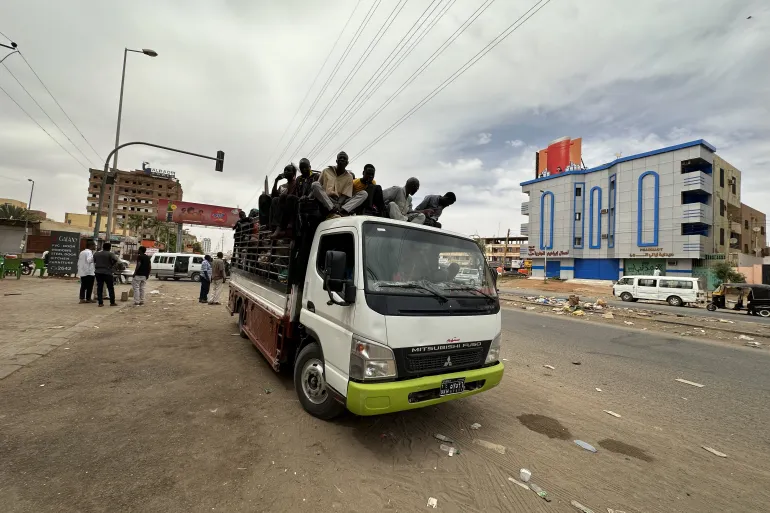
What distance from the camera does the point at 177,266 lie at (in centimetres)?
2262

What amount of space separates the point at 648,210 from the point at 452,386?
145 ft

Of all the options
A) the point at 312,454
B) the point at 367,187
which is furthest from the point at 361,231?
the point at 312,454

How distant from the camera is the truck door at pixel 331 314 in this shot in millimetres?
3020

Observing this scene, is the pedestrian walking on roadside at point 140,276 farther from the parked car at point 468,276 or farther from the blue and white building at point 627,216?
the blue and white building at point 627,216

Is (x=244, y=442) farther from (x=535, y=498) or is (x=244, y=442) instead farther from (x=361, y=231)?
(x=535, y=498)

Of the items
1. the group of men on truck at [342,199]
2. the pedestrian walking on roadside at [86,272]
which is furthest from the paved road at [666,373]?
the pedestrian walking on roadside at [86,272]

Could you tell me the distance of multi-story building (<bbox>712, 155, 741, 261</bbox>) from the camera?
3609 centimetres

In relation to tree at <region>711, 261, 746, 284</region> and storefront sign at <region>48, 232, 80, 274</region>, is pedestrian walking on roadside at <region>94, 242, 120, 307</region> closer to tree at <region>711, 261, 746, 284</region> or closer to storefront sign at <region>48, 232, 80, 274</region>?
storefront sign at <region>48, 232, 80, 274</region>

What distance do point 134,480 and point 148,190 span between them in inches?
4281

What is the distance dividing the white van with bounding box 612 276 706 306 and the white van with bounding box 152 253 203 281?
1097 inches

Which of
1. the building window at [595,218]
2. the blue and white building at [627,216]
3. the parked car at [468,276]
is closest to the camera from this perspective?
the parked car at [468,276]

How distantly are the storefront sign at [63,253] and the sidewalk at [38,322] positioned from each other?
16.7 feet

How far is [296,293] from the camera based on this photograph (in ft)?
13.5

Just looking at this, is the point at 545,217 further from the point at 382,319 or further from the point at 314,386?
the point at 382,319
